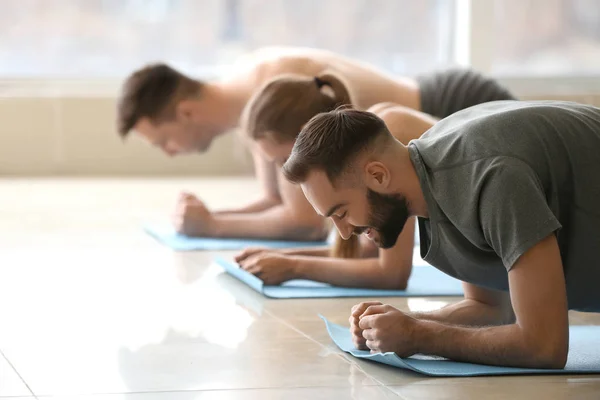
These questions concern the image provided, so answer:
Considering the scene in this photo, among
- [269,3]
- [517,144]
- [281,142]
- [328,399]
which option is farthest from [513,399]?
[269,3]

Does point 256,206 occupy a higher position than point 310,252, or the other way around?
point 310,252

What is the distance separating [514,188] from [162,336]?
3.10 feet

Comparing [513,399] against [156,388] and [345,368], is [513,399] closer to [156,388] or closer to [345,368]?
[345,368]

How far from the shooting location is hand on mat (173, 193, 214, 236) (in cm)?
379

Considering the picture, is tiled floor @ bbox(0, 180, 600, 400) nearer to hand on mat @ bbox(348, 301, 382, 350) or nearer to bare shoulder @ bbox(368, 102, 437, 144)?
hand on mat @ bbox(348, 301, 382, 350)

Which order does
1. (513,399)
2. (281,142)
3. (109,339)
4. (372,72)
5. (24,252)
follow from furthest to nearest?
(372,72)
(24,252)
(281,142)
(109,339)
(513,399)

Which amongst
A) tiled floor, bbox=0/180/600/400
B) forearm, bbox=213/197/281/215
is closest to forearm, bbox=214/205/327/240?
forearm, bbox=213/197/281/215

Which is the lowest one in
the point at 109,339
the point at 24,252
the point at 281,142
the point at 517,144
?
the point at 24,252

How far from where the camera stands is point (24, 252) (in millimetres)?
3484

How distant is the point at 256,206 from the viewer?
405 centimetres

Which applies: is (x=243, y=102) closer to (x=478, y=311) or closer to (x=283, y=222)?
(x=283, y=222)

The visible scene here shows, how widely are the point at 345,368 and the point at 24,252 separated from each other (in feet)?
5.68

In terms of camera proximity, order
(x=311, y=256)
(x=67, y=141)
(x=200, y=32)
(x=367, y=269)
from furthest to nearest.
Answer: (x=200, y=32) < (x=67, y=141) < (x=311, y=256) < (x=367, y=269)

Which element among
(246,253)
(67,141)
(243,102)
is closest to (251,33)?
(67,141)
